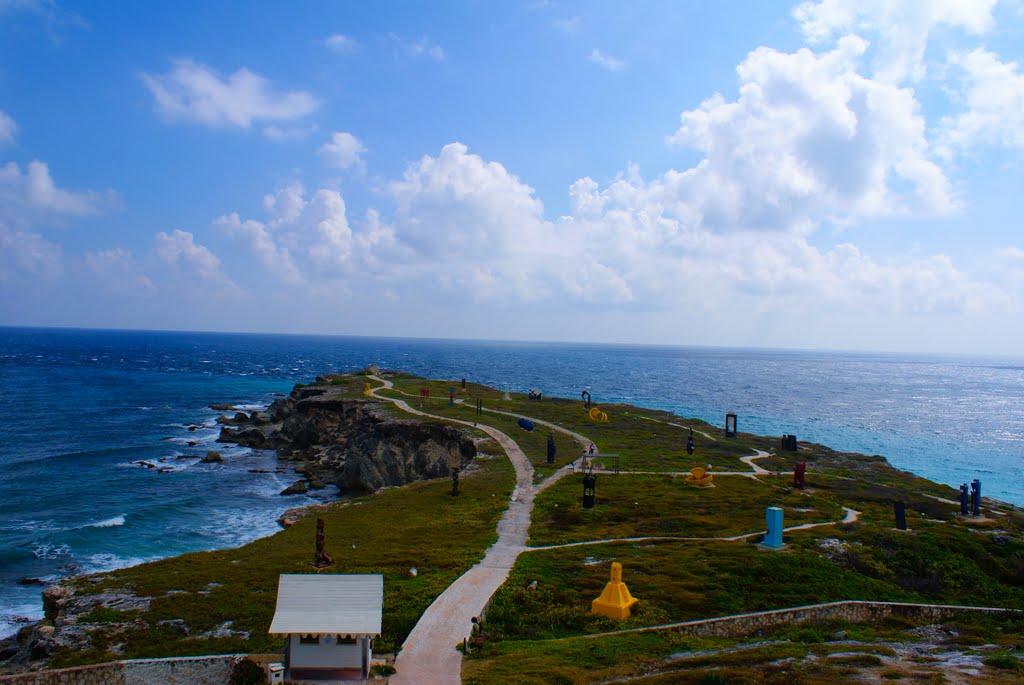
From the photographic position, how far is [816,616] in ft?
77.2

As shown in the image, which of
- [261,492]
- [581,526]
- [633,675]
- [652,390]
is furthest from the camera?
[652,390]

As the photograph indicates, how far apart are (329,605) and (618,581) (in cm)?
1045

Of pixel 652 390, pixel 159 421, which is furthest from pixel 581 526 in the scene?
pixel 652 390

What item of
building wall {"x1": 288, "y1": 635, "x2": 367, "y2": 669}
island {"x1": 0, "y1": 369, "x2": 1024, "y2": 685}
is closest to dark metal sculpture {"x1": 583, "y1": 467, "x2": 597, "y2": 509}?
island {"x1": 0, "y1": 369, "x2": 1024, "y2": 685}

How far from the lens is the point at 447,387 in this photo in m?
97.2

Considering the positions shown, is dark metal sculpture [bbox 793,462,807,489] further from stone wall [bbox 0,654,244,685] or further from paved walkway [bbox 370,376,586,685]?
stone wall [bbox 0,654,244,685]

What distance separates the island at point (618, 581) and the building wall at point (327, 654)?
0.82 m

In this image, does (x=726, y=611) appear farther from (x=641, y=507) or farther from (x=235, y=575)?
(x=235, y=575)

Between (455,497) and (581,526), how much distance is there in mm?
10065

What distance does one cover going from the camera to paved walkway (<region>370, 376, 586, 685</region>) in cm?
1816

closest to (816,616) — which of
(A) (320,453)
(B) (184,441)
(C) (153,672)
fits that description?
(C) (153,672)

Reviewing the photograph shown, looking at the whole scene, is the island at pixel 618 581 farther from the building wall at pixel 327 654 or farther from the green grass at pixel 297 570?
the building wall at pixel 327 654

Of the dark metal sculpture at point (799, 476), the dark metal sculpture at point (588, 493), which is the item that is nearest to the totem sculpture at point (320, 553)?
the dark metal sculpture at point (588, 493)

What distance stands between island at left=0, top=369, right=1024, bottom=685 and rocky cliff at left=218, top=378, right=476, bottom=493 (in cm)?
786
